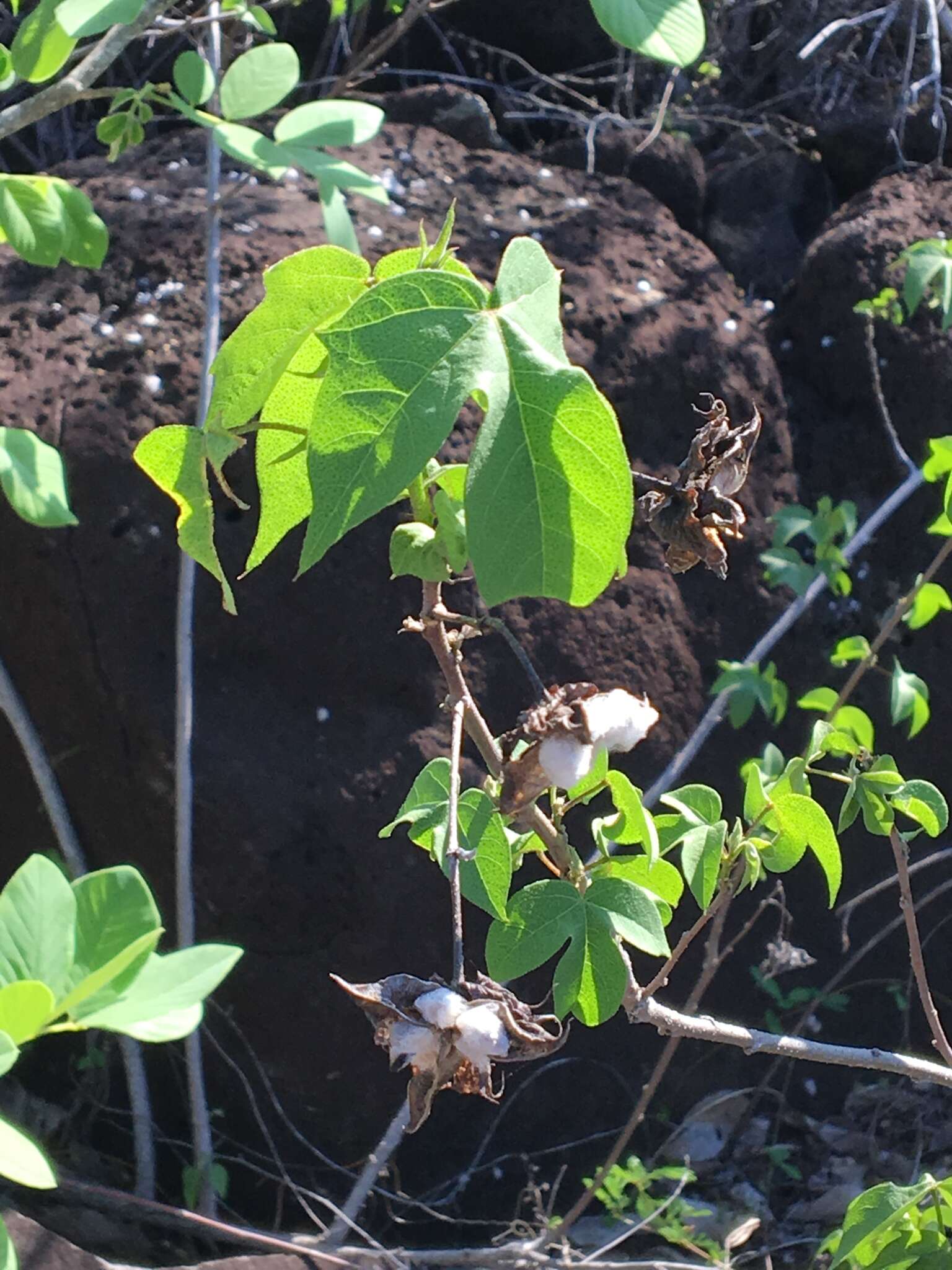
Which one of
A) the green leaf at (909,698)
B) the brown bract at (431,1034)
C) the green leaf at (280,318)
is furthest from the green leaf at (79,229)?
the green leaf at (909,698)

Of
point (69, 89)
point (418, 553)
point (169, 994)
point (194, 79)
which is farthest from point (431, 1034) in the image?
point (194, 79)

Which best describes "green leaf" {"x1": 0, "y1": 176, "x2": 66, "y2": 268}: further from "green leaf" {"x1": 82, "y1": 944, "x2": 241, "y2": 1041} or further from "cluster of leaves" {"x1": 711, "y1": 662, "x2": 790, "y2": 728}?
"cluster of leaves" {"x1": 711, "y1": 662, "x2": 790, "y2": 728}

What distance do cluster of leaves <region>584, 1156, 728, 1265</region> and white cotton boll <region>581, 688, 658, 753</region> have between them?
113cm

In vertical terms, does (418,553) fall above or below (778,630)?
above

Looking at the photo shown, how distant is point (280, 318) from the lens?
558 millimetres

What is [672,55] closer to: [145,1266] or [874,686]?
[874,686]

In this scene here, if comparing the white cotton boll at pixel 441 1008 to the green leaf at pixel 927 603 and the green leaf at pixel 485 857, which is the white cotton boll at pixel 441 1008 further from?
the green leaf at pixel 927 603

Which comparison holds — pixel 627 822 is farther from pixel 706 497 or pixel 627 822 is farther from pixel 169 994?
pixel 169 994

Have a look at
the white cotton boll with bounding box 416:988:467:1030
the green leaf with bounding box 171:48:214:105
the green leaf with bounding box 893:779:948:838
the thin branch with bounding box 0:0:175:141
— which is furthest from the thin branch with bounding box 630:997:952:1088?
the green leaf with bounding box 171:48:214:105

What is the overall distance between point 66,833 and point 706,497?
132 centimetres

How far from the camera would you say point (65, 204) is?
1.09 meters

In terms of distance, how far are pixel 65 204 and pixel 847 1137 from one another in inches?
66.4

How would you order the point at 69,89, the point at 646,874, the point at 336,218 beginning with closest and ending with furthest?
1. the point at 646,874
2. the point at 69,89
3. the point at 336,218

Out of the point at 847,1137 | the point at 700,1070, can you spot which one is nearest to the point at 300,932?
the point at 700,1070
